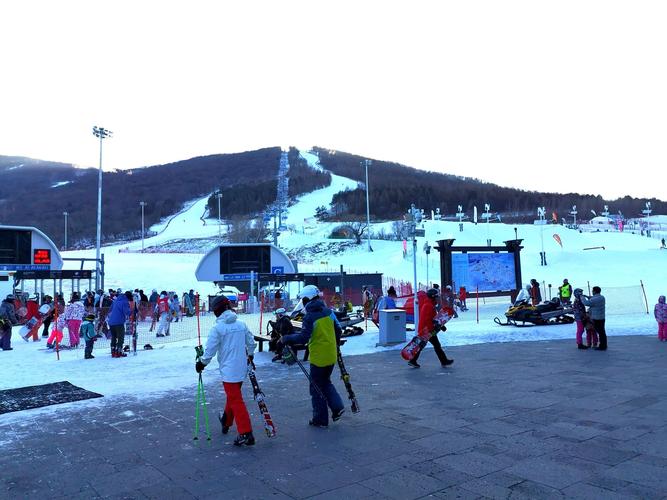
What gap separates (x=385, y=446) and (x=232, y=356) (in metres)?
1.86

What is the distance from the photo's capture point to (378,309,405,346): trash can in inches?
555

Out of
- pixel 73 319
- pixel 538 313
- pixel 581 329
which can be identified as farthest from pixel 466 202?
pixel 73 319

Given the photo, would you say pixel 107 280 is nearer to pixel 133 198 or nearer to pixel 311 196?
pixel 311 196

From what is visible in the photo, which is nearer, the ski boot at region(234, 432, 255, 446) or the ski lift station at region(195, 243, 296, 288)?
the ski boot at region(234, 432, 255, 446)

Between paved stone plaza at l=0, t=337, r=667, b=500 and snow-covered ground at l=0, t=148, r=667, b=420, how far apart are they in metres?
2.08

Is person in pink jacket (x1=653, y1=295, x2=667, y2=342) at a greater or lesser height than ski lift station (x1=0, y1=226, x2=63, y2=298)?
lesser

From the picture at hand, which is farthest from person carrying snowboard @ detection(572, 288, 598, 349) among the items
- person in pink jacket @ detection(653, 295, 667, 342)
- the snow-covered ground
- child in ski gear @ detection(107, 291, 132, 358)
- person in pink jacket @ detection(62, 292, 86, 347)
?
person in pink jacket @ detection(62, 292, 86, 347)

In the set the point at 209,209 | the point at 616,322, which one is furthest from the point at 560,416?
the point at 209,209

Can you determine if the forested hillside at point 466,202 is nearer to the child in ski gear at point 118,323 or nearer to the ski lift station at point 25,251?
the ski lift station at point 25,251

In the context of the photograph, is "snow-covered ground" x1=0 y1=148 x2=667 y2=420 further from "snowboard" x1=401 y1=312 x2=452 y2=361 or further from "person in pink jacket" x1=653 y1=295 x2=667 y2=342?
"snowboard" x1=401 y1=312 x2=452 y2=361

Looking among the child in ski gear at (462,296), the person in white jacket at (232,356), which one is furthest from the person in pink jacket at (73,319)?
the child in ski gear at (462,296)

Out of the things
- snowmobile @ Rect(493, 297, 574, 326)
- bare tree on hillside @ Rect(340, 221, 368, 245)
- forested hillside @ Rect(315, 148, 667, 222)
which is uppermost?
forested hillside @ Rect(315, 148, 667, 222)

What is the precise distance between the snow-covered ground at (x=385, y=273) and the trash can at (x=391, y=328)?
0.38 metres

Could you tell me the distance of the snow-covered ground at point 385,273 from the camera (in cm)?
1067
